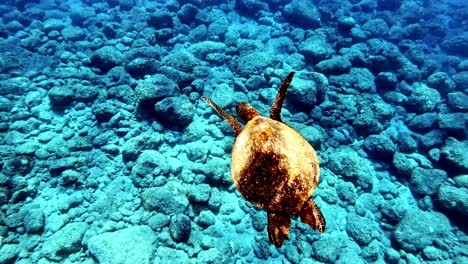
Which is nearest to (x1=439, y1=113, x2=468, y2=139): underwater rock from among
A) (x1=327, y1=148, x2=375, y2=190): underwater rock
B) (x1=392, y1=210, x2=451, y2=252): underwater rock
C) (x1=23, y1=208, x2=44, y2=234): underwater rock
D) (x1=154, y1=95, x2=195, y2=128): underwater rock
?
(x1=392, y1=210, x2=451, y2=252): underwater rock

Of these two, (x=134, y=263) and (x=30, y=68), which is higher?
(x=30, y=68)

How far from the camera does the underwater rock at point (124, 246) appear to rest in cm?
472

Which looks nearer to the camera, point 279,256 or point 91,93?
point 279,256

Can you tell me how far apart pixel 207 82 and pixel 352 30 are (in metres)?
6.68

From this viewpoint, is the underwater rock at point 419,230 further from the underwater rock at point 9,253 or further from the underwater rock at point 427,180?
the underwater rock at point 9,253

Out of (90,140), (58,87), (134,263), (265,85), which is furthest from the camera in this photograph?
(265,85)

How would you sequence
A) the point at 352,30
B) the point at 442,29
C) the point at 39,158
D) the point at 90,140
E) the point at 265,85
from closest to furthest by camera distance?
the point at 39,158 < the point at 90,140 < the point at 265,85 < the point at 352,30 < the point at 442,29

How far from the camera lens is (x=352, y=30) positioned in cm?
1087

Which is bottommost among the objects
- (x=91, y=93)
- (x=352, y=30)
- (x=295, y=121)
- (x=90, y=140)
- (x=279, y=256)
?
(x=279, y=256)

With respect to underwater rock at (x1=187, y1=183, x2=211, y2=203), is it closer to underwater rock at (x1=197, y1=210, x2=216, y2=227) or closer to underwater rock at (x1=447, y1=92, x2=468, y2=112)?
underwater rock at (x1=197, y1=210, x2=216, y2=227)

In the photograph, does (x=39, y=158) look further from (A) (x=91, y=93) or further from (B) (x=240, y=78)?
(B) (x=240, y=78)

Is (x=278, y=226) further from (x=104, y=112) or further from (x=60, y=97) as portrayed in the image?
(x=60, y=97)

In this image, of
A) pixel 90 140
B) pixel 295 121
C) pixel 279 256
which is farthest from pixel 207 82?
pixel 279 256

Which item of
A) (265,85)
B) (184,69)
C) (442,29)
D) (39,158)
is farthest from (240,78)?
(442,29)
